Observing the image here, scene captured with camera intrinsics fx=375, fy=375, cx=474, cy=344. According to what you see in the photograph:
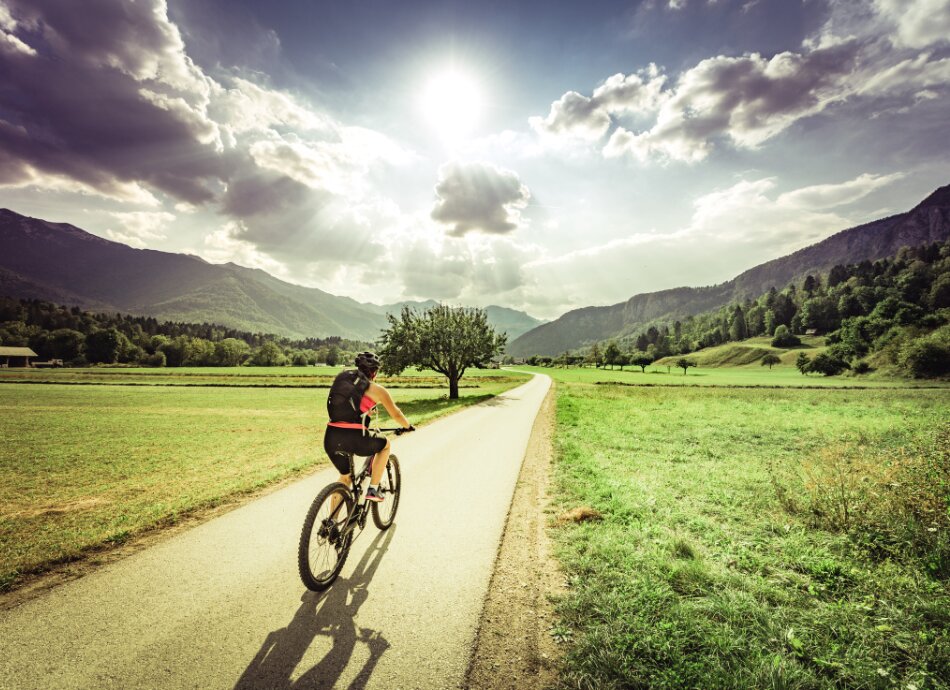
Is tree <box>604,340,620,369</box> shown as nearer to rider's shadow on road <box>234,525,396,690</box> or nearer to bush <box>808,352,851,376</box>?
bush <box>808,352,851,376</box>

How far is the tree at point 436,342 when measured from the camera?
33.8 m

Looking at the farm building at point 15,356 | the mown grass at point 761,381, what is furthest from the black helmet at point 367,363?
the farm building at point 15,356

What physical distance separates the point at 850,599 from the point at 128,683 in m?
8.17

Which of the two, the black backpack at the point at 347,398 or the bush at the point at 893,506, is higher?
the black backpack at the point at 347,398

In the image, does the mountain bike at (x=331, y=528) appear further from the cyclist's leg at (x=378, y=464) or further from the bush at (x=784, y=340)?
the bush at (x=784, y=340)

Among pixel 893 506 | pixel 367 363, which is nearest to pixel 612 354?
pixel 893 506

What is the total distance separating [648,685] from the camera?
136 inches

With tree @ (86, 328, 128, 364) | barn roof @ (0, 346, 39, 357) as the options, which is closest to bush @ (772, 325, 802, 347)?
tree @ (86, 328, 128, 364)

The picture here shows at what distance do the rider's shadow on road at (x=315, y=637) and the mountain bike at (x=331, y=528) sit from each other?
10.0 inches

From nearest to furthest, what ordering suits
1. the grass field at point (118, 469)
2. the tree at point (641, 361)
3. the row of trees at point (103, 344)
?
the grass field at point (118, 469), the row of trees at point (103, 344), the tree at point (641, 361)

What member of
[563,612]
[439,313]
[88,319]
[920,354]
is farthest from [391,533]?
[88,319]

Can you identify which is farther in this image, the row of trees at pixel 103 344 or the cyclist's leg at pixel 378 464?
the row of trees at pixel 103 344

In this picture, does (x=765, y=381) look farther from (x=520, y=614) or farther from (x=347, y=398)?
(x=347, y=398)

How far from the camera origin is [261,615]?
14.6 feet
